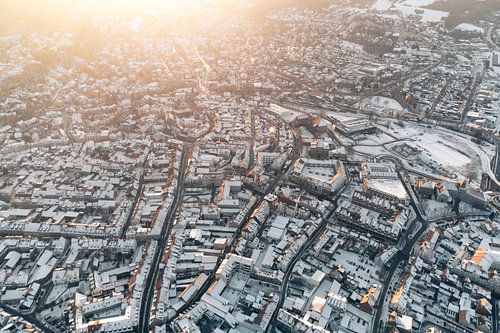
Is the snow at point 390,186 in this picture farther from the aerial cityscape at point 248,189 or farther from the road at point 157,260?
the road at point 157,260

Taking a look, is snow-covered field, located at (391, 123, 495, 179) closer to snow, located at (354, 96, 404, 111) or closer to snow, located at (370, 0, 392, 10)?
snow, located at (354, 96, 404, 111)

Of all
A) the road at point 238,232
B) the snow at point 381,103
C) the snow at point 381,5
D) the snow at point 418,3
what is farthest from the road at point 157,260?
the snow at point 418,3

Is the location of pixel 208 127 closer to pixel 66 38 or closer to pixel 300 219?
pixel 300 219

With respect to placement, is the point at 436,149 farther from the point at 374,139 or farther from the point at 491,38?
the point at 491,38

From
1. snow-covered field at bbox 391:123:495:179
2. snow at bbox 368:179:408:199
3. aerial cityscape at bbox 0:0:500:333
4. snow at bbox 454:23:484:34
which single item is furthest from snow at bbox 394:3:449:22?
snow at bbox 368:179:408:199

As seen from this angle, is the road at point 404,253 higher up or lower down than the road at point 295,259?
lower down

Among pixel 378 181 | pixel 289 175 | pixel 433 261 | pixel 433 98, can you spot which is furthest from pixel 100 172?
pixel 433 98

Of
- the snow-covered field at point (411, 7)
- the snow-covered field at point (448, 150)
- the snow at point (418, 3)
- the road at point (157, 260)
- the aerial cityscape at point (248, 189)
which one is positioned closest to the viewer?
the road at point (157, 260)
